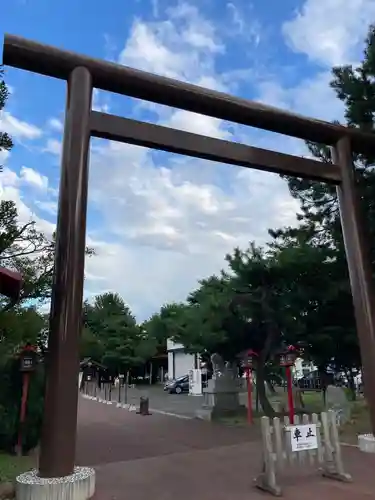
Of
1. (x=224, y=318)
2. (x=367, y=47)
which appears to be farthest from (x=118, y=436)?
(x=367, y=47)

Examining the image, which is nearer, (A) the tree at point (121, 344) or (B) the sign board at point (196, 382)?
(B) the sign board at point (196, 382)

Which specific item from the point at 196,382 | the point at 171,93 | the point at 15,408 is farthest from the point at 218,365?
the point at 196,382

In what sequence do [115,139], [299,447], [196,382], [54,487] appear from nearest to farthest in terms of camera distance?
[54,487], [299,447], [115,139], [196,382]

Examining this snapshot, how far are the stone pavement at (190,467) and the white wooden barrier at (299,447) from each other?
171 millimetres

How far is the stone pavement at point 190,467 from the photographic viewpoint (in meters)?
5.41

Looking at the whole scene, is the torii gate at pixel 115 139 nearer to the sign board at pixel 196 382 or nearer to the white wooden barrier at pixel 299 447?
the white wooden barrier at pixel 299 447

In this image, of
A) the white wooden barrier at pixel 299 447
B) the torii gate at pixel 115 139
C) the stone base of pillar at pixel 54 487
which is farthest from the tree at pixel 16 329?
the white wooden barrier at pixel 299 447

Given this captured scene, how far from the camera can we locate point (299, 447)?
562 cm

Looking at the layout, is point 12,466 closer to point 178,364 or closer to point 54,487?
point 54,487

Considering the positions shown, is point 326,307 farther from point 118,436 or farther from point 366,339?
point 118,436

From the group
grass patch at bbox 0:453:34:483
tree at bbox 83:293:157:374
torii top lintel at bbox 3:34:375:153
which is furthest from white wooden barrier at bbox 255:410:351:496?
tree at bbox 83:293:157:374

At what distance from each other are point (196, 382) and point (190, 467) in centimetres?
2124

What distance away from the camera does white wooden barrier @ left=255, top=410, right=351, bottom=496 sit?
5.45 metres

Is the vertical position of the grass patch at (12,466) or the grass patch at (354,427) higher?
the grass patch at (354,427)
